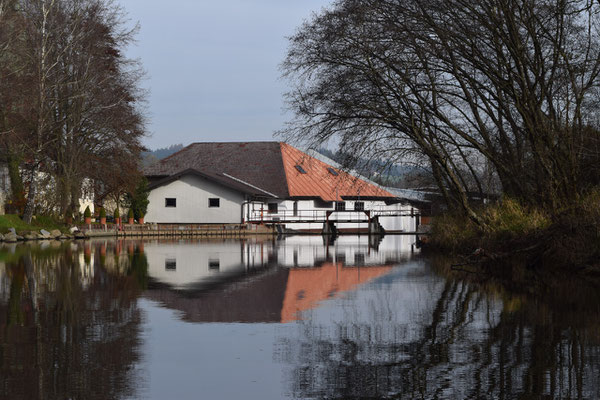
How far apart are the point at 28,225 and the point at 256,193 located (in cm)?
2626

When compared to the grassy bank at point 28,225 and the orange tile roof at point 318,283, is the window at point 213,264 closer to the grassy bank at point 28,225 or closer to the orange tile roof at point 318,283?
the orange tile roof at point 318,283

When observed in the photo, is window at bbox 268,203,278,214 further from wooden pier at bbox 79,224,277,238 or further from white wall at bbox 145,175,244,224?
wooden pier at bbox 79,224,277,238

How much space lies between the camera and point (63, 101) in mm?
49250

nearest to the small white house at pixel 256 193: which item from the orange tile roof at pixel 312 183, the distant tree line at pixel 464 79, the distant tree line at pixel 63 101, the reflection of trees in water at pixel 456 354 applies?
the orange tile roof at pixel 312 183

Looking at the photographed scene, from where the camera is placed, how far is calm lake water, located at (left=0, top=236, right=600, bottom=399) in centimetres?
707

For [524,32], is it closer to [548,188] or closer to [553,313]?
[548,188]

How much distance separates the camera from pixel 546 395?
6.63 meters

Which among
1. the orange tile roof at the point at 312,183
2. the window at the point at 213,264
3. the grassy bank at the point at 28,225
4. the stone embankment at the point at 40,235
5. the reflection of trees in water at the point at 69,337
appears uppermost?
the orange tile roof at the point at 312,183

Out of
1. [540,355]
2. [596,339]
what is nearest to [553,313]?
[596,339]

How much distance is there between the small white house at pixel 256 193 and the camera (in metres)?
71.9

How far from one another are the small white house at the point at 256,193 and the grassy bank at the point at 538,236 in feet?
126

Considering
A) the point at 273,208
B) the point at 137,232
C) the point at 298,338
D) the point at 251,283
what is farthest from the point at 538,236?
the point at 273,208

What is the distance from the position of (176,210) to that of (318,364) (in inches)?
2576

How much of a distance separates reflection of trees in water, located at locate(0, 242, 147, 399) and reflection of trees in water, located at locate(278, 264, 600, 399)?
1684mm
